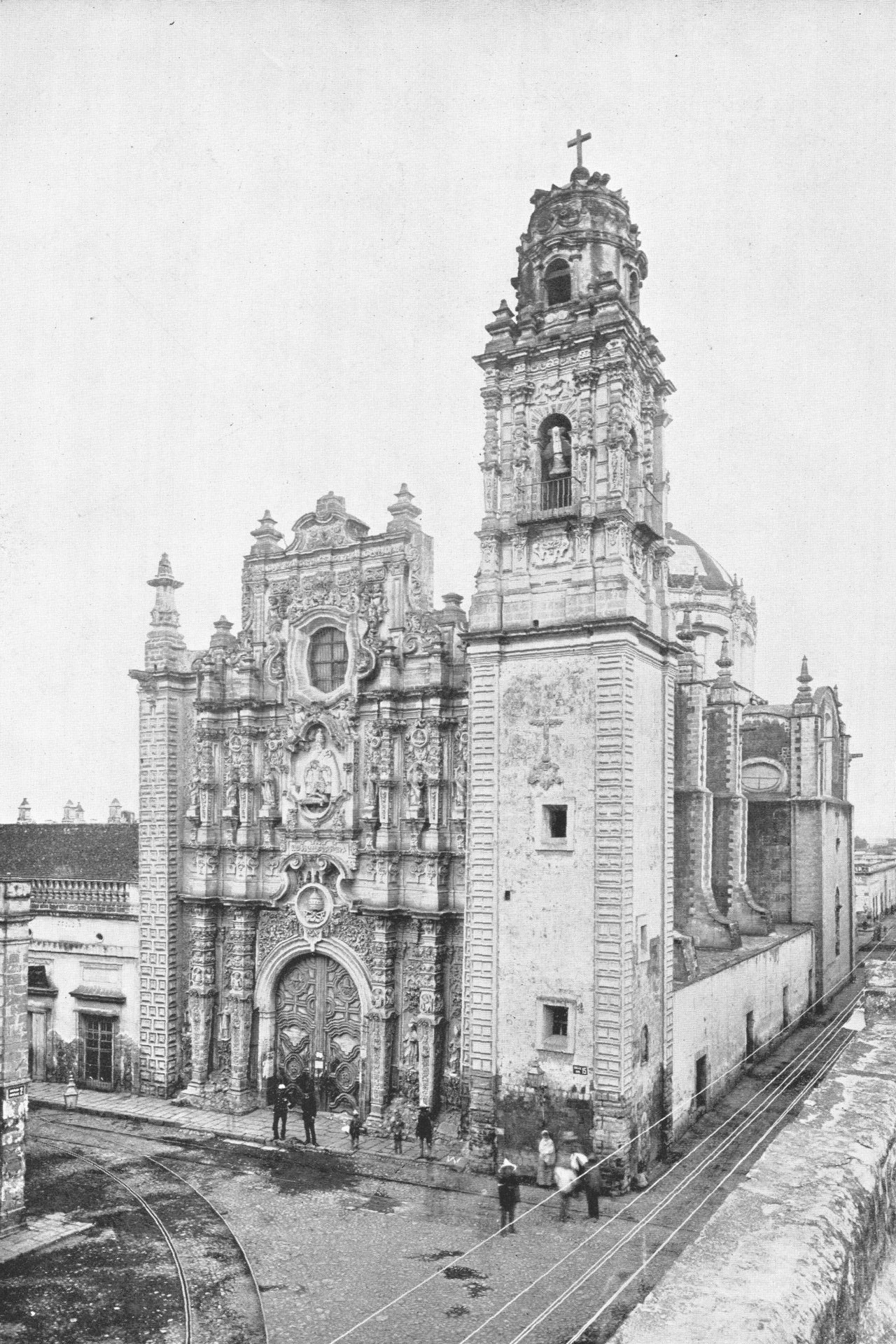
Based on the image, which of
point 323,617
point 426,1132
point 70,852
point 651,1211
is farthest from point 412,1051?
point 70,852

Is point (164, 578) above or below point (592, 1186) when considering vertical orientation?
above

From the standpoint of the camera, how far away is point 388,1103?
2208 cm

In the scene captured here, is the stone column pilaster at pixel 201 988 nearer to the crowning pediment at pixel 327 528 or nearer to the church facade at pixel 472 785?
the church facade at pixel 472 785

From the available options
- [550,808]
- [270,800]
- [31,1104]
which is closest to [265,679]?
[270,800]

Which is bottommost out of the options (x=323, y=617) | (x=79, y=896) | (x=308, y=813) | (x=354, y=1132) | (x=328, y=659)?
(x=354, y=1132)

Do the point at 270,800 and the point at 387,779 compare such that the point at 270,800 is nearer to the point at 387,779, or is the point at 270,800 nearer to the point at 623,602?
the point at 387,779

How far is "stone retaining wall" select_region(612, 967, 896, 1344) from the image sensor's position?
502cm

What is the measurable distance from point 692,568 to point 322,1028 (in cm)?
3049

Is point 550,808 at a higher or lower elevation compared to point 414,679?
lower

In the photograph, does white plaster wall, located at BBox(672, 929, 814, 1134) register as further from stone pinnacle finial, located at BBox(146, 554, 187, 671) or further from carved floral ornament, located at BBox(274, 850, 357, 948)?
stone pinnacle finial, located at BBox(146, 554, 187, 671)

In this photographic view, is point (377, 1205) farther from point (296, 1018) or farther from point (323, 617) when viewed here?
point (323, 617)

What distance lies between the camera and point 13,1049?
1697cm

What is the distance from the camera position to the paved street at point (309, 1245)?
13.7 m

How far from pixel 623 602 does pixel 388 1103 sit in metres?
11.9
